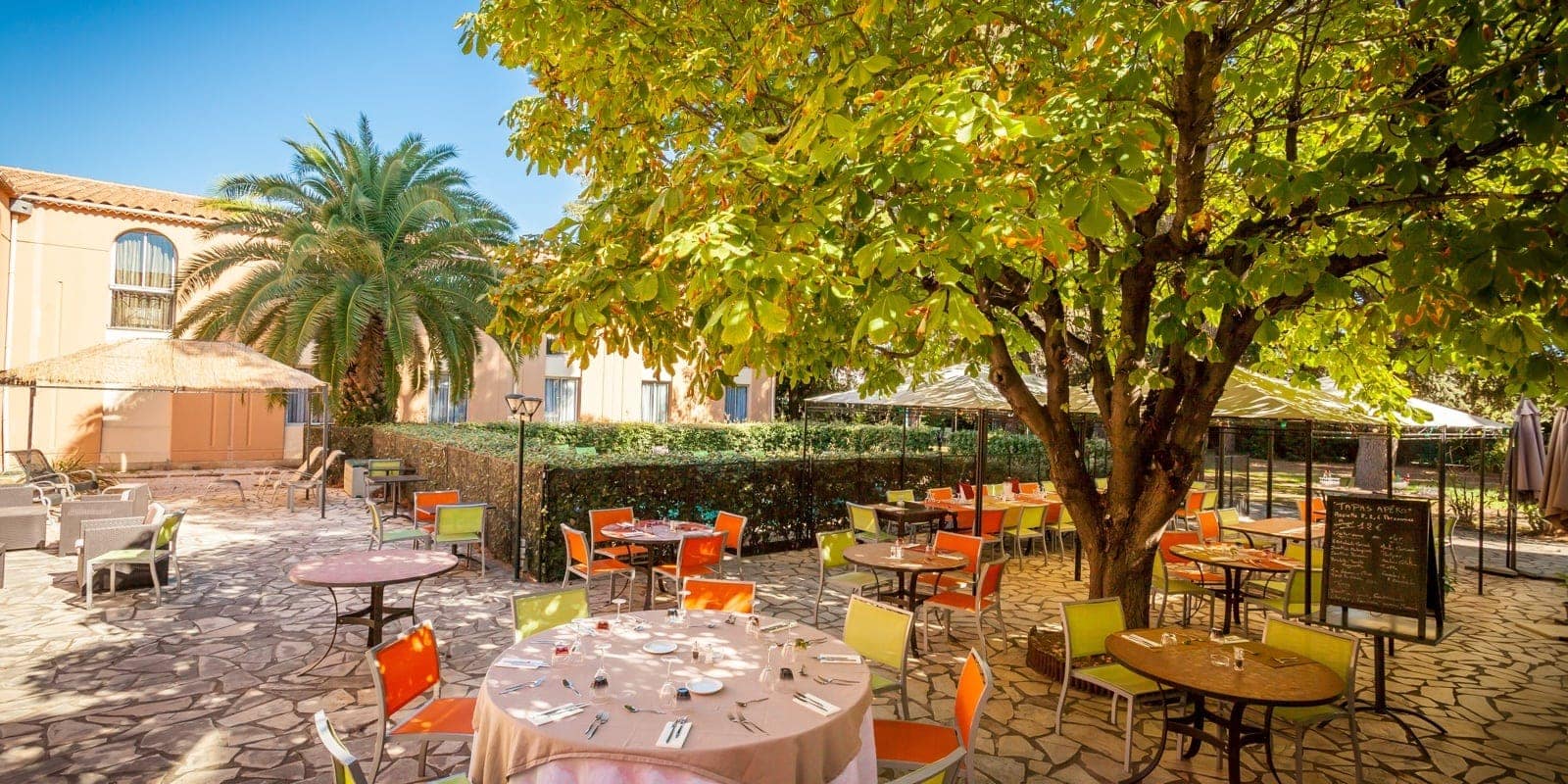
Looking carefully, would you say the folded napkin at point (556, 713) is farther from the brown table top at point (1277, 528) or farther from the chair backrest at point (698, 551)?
the brown table top at point (1277, 528)

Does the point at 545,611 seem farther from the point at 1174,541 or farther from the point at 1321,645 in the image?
the point at 1174,541

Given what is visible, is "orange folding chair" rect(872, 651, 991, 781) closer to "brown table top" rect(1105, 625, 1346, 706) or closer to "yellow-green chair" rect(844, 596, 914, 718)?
"yellow-green chair" rect(844, 596, 914, 718)

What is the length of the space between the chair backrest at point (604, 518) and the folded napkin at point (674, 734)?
17.6 feet

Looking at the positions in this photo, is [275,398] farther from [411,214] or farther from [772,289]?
[772,289]

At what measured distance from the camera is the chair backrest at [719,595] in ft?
18.4

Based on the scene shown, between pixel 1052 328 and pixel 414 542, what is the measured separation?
Answer: 8934 mm

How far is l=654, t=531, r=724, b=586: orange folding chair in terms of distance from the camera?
7805mm

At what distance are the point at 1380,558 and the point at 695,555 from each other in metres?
6.04

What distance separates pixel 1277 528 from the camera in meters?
10.2

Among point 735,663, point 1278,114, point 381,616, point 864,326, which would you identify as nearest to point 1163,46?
point 1278,114

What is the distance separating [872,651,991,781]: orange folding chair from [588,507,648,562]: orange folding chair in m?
→ 4.77

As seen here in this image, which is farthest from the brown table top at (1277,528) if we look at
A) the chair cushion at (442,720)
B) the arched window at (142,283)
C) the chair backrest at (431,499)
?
the arched window at (142,283)

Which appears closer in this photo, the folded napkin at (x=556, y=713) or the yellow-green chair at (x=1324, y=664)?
the folded napkin at (x=556, y=713)

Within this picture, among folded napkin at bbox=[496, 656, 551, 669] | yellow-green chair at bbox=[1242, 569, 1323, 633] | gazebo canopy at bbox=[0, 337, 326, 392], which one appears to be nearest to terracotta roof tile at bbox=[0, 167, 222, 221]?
gazebo canopy at bbox=[0, 337, 326, 392]
